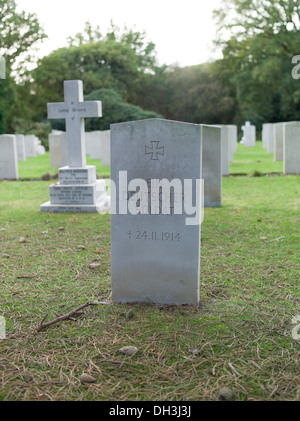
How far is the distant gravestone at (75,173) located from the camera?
8266 mm

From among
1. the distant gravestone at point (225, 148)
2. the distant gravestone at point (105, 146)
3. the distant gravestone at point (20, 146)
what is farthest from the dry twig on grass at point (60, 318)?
the distant gravestone at point (20, 146)

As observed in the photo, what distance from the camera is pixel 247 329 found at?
3.26 m

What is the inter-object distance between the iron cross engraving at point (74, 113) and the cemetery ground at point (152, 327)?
116 inches

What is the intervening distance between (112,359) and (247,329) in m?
1.03

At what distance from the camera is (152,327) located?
3338 millimetres

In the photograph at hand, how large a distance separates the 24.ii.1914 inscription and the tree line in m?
28.2

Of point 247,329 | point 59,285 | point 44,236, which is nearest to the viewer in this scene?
point 247,329

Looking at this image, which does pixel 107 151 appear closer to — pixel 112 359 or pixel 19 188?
pixel 19 188

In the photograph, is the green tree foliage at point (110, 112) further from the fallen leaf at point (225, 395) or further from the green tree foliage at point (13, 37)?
the fallen leaf at point (225, 395)

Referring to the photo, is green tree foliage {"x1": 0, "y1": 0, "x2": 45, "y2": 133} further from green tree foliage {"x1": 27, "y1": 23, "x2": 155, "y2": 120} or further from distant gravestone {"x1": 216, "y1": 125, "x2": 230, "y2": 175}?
distant gravestone {"x1": 216, "y1": 125, "x2": 230, "y2": 175}

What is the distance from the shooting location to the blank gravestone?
139 inches

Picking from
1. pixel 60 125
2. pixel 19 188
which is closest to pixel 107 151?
pixel 19 188

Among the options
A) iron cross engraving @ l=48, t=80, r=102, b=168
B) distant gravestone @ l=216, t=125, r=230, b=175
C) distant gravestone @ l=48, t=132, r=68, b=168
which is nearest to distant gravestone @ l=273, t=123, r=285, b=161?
distant gravestone @ l=216, t=125, r=230, b=175

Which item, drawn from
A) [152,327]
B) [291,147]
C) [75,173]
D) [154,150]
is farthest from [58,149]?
[152,327]
